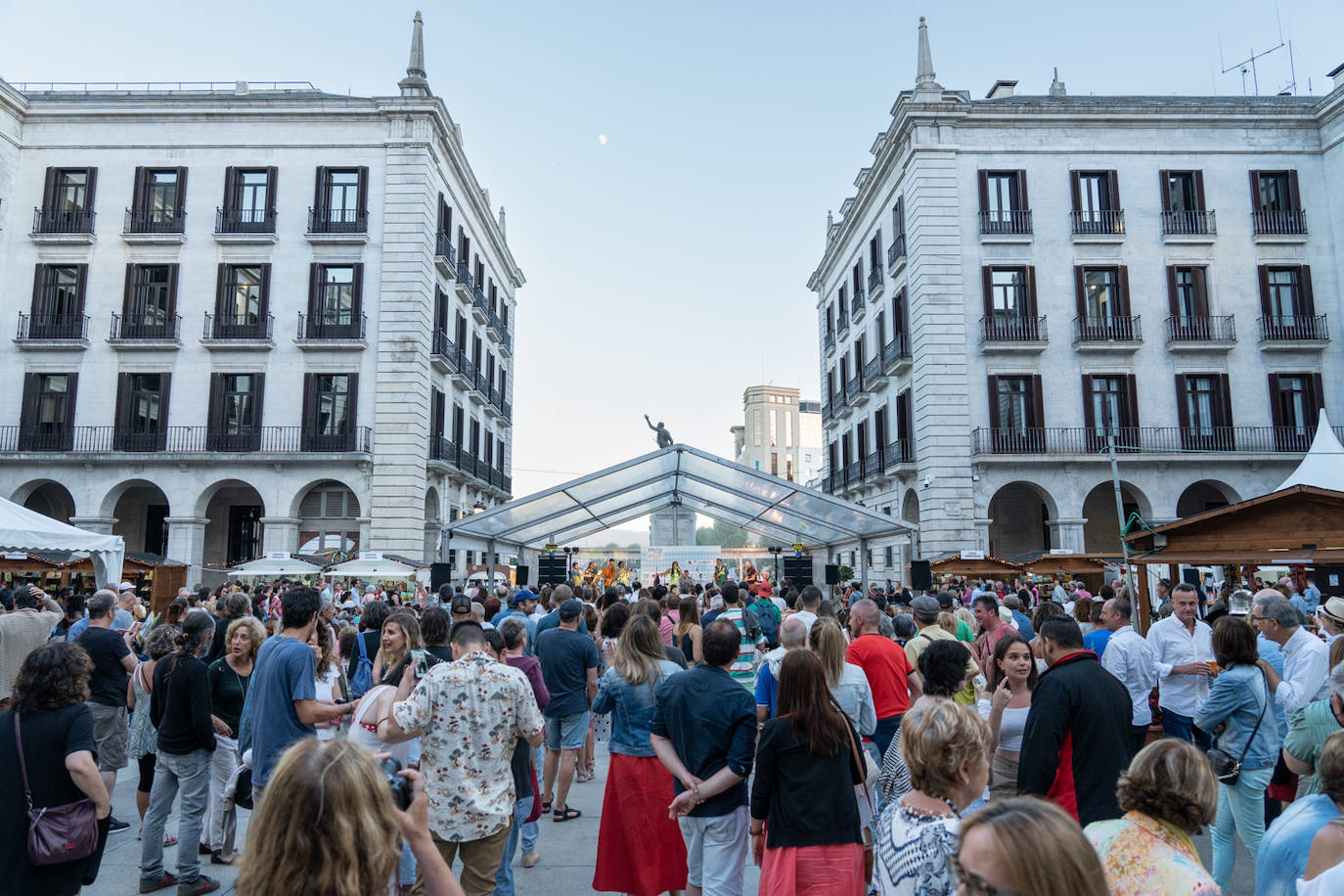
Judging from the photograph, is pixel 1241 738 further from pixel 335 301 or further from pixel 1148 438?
pixel 335 301

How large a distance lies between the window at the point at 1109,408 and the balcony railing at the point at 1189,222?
4.99m

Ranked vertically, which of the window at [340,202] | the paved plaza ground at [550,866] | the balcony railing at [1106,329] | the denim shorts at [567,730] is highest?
the window at [340,202]

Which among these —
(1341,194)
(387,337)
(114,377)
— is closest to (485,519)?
(387,337)

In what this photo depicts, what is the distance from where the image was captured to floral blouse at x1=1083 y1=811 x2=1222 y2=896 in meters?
2.54

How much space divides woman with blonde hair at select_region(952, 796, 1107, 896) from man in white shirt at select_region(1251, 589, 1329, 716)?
4564 mm

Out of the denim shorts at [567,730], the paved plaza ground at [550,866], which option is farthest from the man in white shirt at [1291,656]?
the denim shorts at [567,730]

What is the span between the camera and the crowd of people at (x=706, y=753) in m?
2.11

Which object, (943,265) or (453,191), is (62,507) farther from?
(943,265)

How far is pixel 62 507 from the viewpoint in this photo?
1082 inches

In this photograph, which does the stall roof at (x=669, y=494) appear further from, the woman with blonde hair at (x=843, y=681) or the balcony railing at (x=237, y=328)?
the woman with blonde hair at (x=843, y=681)

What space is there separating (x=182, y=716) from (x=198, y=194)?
84.7 ft

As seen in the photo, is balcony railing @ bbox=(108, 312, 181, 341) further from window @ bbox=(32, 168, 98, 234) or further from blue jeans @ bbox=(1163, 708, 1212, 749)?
blue jeans @ bbox=(1163, 708, 1212, 749)

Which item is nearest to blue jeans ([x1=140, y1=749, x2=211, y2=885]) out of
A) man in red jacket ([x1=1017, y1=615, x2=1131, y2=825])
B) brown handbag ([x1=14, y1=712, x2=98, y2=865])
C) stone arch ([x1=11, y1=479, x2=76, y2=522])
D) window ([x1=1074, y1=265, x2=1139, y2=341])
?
brown handbag ([x1=14, y1=712, x2=98, y2=865])

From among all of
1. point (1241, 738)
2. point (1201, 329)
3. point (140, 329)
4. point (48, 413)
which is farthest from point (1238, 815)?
point (48, 413)
